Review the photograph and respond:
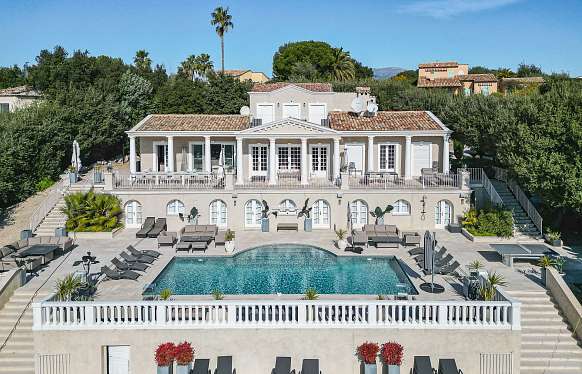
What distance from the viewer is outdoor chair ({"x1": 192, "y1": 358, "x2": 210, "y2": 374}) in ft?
52.5

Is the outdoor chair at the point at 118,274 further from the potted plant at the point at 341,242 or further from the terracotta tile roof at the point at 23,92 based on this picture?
the terracotta tile roof at the point at 23,92

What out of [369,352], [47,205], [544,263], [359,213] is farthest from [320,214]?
[369,352]

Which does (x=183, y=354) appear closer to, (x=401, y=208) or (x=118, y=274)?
(x=118, y=274)

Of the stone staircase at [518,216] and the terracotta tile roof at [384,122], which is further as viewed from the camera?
the terracotta tile roof at [384,122]

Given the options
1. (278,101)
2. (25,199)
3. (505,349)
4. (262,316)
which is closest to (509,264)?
(505,349)

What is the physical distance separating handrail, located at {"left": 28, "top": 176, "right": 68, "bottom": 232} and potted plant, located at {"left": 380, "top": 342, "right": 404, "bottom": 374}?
23.7m

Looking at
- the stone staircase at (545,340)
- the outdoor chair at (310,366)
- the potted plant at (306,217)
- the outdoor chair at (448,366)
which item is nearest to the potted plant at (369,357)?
the outdoor chair at (310,366)

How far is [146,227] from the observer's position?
3234 cm

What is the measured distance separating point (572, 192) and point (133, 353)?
72.8 ft

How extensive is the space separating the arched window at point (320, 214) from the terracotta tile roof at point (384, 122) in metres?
6.21

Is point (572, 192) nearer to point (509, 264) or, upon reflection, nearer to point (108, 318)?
point (509, 264)

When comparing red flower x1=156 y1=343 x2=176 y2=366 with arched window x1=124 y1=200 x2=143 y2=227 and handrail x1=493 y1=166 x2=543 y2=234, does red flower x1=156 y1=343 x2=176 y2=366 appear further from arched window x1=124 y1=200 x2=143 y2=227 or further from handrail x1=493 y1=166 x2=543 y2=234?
handrail x1=493 y1=166 x2=543 y2=234

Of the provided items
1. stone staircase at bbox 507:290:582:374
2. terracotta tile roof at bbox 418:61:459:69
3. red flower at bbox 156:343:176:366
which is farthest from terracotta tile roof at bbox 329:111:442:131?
terracotta tile roof at bbox 418:61:459:69

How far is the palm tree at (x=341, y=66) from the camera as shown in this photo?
3216 inches
